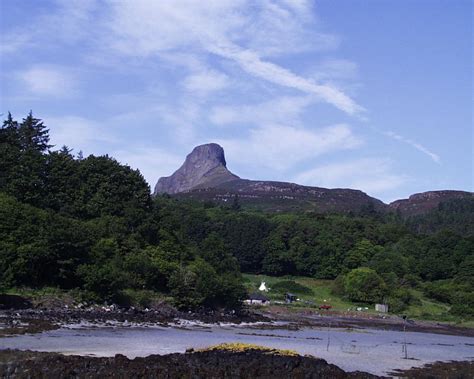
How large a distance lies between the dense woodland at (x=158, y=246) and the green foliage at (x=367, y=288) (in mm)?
193

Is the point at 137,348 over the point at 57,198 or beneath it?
beneath

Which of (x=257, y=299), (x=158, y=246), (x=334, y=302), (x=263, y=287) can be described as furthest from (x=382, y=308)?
(x=158, y=246)

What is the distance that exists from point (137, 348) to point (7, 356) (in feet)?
31.5

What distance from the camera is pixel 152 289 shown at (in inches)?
2889

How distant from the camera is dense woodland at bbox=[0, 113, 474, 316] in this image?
61312 millimetres

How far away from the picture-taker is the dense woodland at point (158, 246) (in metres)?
61.3

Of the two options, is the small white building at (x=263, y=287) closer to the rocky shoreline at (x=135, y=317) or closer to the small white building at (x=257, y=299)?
the small white building at (x=257, y=299)

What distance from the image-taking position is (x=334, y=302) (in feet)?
365

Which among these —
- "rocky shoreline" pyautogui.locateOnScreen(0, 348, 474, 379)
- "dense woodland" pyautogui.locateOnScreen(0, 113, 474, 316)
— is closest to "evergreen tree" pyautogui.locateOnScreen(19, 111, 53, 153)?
"dense woodland" pyautogui.locateOnScreen(0, 113, 474, 316)

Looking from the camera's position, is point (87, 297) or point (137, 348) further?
point (87, 297)

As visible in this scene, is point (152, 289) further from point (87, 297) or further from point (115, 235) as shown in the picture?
point (87, 297)

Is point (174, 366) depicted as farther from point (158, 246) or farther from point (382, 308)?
point (382, 308)

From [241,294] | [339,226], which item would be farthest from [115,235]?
[339,226]

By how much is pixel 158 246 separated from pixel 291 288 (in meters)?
43.4
